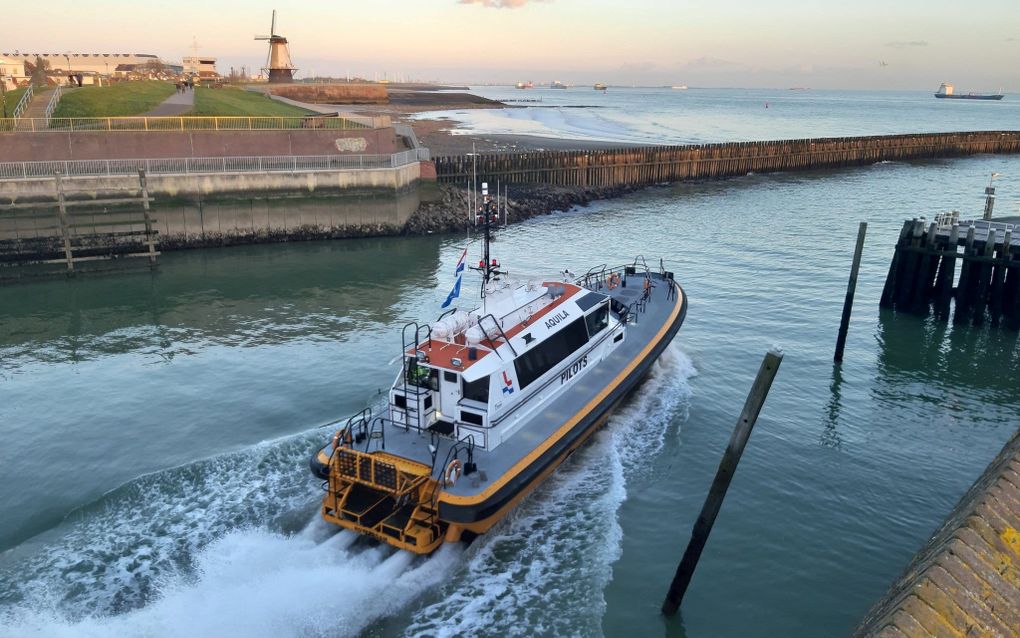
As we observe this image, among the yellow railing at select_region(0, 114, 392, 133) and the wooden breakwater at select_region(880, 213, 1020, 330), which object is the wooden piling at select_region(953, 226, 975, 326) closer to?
the wooden breakwater at select_region(880, 213, 1020, 330)

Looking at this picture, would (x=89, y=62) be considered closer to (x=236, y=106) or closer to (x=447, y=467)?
(x=236, y=106)

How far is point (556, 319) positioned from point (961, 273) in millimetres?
16368

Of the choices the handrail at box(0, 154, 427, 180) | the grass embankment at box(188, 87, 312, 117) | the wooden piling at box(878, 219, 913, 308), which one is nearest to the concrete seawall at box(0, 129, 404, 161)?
the handrail at box(0, 154, 427, 180)

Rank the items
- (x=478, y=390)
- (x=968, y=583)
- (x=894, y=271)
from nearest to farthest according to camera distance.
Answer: (x=968, y=583)
(x=478, y=390)
(x=894, y=271)

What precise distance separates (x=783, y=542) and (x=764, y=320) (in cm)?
1204

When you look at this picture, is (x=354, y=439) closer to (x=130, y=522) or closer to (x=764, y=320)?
(x=130, y=522)

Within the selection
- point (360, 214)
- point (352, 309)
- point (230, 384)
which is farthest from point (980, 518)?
point (360, 214)

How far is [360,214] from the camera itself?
109 ft

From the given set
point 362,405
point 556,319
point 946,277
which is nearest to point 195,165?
point 362,405

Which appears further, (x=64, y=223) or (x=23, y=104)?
(x=23, y=104)

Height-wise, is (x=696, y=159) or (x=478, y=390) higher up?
(x=696, y=159)

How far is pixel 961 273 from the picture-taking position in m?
22.9

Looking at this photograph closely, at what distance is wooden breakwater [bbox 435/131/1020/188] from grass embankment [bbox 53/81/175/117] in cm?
1683

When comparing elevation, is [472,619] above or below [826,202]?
below
